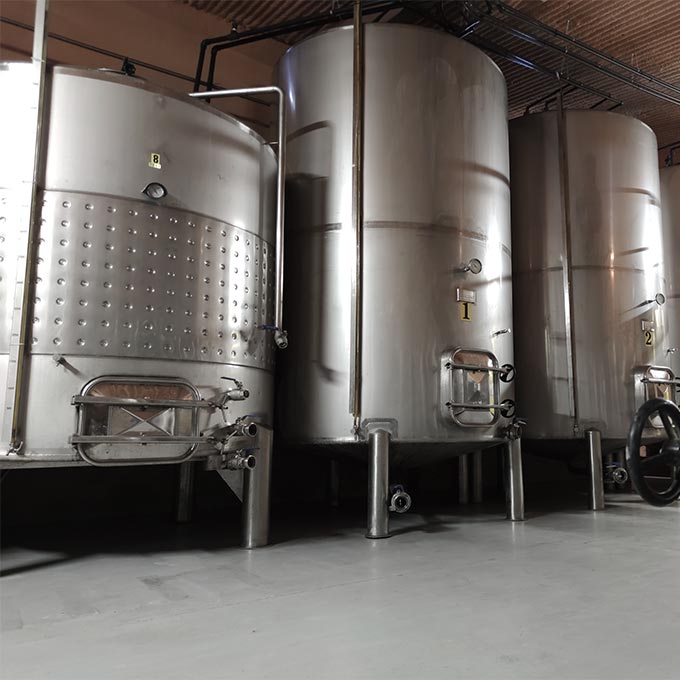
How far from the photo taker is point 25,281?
2.82m

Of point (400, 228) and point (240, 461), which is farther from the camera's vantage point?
point (400, 228)

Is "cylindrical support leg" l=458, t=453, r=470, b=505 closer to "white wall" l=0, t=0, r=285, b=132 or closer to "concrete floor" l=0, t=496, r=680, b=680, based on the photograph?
"concrete floor" l=0, t=496, r=680, b=680

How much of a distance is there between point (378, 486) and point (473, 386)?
95 cm

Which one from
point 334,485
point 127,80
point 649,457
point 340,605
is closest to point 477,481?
point 334,485

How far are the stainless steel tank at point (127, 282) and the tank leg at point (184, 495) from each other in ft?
3.25

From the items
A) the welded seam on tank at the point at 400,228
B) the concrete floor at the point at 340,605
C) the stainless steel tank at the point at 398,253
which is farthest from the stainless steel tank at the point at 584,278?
the concrete floor at the point at 340,605

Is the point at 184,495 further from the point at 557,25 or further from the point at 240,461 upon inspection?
the point at 557,25

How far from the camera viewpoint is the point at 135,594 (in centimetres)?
254

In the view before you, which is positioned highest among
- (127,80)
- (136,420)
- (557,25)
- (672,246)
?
(557,25)

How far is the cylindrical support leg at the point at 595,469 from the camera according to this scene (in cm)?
491

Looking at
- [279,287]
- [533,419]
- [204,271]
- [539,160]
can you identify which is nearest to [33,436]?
[204,271]

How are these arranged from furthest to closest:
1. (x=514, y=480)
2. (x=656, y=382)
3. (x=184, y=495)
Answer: (x=656, y=382) → (x=514, y=480) → (x=184, y=495)

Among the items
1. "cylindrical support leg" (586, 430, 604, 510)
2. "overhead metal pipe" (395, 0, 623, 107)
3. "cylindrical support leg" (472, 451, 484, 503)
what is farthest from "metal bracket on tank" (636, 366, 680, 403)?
"overhead metal pipe" (395, 0, 623, 107)

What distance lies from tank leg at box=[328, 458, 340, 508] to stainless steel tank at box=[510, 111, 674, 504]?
1.65m
